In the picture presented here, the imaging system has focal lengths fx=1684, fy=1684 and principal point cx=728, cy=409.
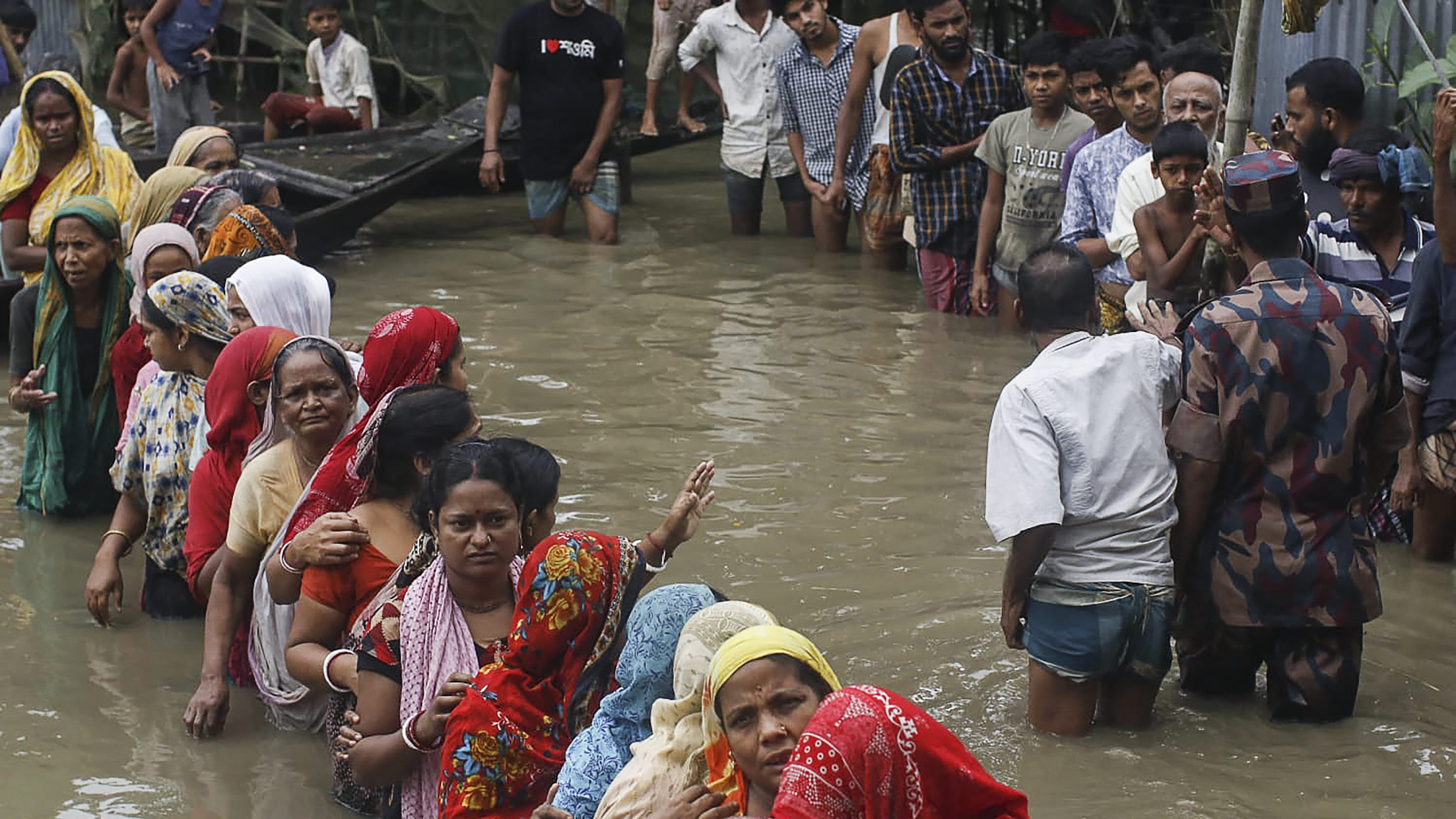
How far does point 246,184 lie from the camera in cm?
706

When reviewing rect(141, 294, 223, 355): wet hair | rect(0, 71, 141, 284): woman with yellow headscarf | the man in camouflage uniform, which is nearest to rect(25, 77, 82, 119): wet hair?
rect(0, 71, 141, 284): woman with yellow headscarf

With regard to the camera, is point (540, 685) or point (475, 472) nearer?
point (540, 685)

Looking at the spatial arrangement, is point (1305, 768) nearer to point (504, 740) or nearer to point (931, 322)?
point (504, 740)

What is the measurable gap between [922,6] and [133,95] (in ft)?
22.4

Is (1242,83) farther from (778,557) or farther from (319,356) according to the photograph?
(319,356)

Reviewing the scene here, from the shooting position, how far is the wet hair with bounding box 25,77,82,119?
7.41m

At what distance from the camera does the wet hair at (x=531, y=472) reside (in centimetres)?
372

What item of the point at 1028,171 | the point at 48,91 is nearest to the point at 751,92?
the point at 1028,171

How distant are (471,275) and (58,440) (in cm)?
448

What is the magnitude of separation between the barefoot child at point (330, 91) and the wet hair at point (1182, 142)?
27.2ft

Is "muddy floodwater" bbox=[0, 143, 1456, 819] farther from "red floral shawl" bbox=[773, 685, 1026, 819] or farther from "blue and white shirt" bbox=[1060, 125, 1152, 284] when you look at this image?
"red floral shawl" bbox=[773, 685, 1026, 819]

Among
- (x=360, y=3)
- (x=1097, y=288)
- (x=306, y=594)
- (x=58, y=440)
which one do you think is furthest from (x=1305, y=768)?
(x=360, y=3)

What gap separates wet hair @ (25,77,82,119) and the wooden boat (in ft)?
7.95

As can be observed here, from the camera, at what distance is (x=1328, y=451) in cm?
407
